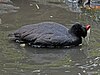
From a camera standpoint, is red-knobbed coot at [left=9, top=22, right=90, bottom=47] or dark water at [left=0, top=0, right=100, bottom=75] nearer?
dark water at [left=0, top=0, right=100, bottom=75]

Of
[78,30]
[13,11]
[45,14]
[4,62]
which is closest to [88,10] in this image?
[45,14]

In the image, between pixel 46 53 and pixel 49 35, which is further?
pixel 49 35

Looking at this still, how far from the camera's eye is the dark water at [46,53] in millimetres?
7867

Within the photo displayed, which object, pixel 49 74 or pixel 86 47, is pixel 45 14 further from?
pixel 49 74

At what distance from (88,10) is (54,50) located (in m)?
4.83

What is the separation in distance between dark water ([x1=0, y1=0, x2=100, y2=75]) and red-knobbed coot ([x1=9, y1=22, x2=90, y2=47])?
0.52 ft

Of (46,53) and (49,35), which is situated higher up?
(49,35)

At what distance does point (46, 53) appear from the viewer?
9047mm

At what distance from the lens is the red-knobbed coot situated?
30.6 ft

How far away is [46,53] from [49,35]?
1.71 ft

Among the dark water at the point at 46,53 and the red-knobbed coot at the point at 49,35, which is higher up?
the red-knobbed coot at the point at 49,35

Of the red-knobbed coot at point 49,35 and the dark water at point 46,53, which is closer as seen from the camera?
the dark water at point 46,53

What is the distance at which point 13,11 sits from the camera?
12.7 metres

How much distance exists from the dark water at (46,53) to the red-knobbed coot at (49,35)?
158 mm
